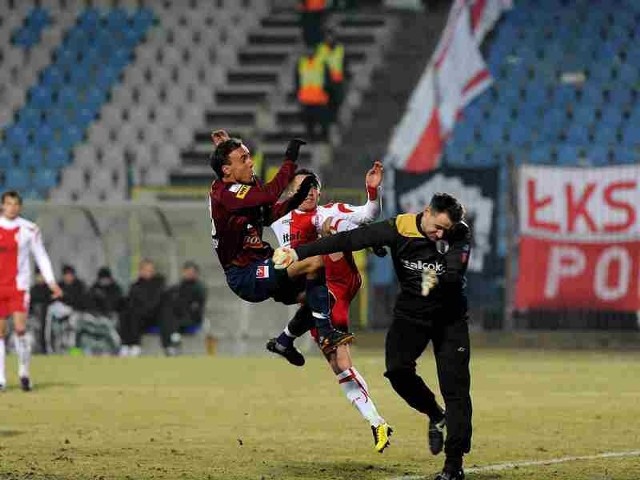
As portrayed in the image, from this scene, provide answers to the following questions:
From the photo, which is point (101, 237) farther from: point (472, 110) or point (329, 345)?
point (329, 345)

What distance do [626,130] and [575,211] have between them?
6229 millimetres

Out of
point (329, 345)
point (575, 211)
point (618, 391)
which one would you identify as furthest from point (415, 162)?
point (329, 345)

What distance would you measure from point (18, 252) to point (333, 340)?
7.77 metres

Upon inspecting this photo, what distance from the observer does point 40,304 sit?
2695 centimetres

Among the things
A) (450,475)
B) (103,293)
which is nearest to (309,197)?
(450,475)

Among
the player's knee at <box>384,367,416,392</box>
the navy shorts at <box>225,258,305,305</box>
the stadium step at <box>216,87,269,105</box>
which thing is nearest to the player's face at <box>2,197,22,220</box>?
the navy shorts at <box>225,258,305,305</box>

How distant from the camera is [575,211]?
24.9 m

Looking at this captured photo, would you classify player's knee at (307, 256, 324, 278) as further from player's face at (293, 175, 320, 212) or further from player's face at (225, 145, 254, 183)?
player's face at (225, 145, 254, 183)

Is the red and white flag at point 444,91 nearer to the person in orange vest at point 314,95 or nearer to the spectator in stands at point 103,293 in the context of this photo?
the person in orange vest at point 314,95

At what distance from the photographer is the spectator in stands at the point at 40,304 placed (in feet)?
88.3

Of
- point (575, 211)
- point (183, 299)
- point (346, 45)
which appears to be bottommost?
point (183, 299)

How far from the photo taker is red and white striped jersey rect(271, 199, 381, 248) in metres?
12.4

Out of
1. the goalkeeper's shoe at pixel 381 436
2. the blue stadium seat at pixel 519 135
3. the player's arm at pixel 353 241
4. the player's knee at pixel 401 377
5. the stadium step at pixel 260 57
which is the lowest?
the goalkeeper's shoe at pixel 381 436

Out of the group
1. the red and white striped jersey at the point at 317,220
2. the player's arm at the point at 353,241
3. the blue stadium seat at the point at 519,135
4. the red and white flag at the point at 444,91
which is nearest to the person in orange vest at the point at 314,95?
the red and white flag at the point at 444,91
